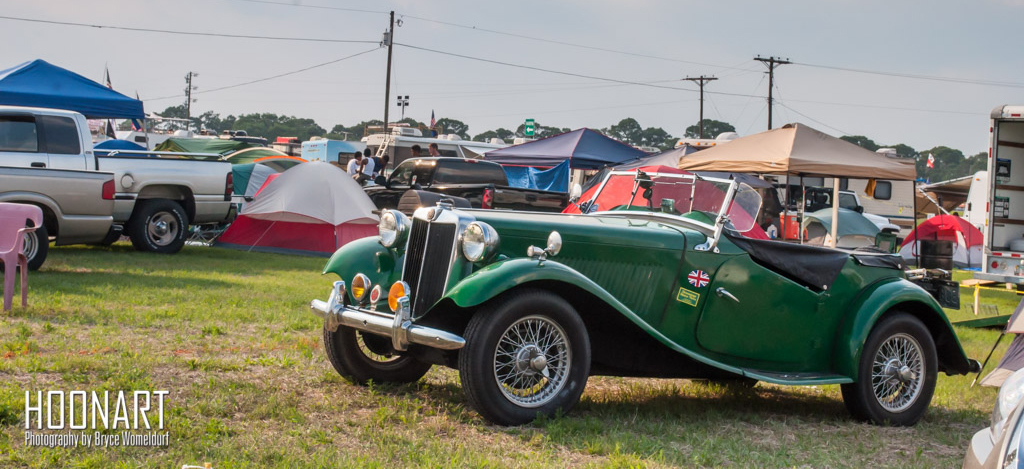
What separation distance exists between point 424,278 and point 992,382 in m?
4.82

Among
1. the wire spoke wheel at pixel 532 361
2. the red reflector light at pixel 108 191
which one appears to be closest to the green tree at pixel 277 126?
the red reflector light at pixel 108 191

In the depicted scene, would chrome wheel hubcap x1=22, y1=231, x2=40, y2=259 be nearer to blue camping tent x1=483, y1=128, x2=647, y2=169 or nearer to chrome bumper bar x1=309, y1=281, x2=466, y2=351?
chrome bumper bar x1=309, y1=281, x2=466, y2=351

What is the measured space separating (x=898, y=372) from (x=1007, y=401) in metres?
2.85

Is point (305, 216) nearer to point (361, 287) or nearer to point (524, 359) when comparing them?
point (361, 287)

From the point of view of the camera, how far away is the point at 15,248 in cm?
768

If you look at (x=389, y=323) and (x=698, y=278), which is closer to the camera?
(x=389, y=323)

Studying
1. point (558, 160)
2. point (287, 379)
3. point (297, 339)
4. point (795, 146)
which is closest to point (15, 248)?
point (297, 339)

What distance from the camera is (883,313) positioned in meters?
6.09

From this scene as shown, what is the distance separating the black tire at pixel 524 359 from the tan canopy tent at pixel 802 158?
7.99 m

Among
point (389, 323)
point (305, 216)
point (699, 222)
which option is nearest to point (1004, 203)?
point (699, 222)

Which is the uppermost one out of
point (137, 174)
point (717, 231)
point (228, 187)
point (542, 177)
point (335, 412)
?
point (542, 177)

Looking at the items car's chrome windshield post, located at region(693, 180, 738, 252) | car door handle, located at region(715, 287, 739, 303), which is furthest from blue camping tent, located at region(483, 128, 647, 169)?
car door handle, located at region(715, 287, 739, 303)

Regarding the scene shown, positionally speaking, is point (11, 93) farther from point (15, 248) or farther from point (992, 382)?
point (992, 382)

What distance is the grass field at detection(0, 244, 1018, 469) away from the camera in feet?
14.2
